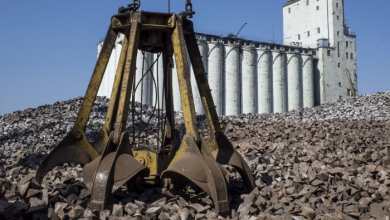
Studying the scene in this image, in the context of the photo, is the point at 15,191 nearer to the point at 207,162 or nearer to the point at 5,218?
the point at 5,218

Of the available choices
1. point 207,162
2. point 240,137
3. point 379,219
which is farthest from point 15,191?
point 240,137

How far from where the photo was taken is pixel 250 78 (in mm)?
27672

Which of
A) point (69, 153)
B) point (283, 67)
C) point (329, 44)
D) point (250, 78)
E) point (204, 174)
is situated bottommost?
point (204, 174)

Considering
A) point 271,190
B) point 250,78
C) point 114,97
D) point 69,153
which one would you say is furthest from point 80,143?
point 250,78

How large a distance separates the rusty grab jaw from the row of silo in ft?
58.7

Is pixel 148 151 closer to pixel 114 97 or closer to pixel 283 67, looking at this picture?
pixel 114 97

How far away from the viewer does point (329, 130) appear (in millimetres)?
8102

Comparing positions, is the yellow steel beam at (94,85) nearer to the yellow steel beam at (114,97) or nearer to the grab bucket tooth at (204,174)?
the yellow steel beam at (114,97)

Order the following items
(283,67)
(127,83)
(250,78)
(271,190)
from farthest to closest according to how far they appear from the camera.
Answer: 1. (283,67)
2. (250,78)
3. (271,190)
4. (127,83)

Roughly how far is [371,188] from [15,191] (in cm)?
387

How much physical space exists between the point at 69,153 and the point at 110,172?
1056mm

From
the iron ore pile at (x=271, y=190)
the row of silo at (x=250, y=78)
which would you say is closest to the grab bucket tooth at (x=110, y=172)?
the iron ore pile at (x=271, y=190)

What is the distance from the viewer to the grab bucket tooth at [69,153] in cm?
396

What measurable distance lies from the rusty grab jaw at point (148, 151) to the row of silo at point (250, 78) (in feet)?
58.7
